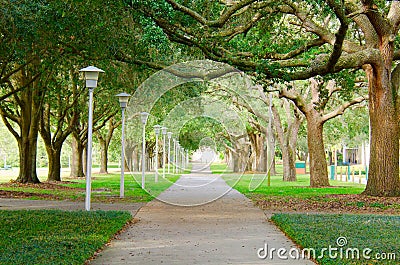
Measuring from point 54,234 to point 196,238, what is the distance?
2400 mm

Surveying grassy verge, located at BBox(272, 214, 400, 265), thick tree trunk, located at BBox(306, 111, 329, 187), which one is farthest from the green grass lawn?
grassy verge, located at BBox(272, 214, 400, 265)

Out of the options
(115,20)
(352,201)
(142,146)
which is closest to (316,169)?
(142,146)

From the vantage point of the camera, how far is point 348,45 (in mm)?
20719

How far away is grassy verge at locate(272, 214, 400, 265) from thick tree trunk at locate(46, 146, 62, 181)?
70.2 ft

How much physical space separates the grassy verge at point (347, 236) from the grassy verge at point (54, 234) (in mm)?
3219

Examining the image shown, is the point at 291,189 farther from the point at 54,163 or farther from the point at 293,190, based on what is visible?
the point at 54,163

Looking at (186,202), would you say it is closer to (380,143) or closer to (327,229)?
(380,143)

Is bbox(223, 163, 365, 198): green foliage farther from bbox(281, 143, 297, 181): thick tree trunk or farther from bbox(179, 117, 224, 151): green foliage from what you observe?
bbox(179, 117, 224, 151): green foliage

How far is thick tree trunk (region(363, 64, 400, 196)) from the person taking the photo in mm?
19250

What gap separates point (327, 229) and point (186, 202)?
8643 millimetres

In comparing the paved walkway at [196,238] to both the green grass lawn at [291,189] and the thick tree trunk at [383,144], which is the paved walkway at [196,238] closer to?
the thick tree trunk at [383,144]

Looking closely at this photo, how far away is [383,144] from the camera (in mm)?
19344

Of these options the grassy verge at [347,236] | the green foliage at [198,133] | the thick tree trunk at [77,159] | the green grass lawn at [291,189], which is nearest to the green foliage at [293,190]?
the green grass lawn at [291,189]

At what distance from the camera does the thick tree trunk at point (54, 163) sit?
33.0 m
